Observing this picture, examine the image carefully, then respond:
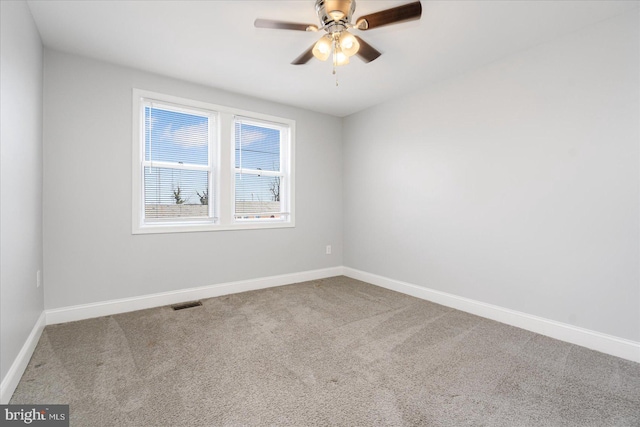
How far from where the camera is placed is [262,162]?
3.96 meters

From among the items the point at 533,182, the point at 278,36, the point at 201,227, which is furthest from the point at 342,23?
the point at 201,227

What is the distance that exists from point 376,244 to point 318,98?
2150mm

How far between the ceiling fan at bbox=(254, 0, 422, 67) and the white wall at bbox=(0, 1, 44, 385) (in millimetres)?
1512

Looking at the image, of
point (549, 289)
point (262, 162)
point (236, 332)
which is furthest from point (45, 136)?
point (549, 289)

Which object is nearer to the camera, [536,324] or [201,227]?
[536,324]

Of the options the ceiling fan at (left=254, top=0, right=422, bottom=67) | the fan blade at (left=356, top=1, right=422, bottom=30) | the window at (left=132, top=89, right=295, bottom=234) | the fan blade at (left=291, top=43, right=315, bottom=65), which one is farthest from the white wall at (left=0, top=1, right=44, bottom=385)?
the fan blade at (left=356, top=1, right=422, bottom=30)

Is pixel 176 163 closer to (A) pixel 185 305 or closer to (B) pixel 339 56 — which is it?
(A) pixel 185 305

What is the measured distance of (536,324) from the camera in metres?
2.53

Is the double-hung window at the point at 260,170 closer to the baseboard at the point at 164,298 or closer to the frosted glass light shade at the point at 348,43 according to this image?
the baseboard at the point at 164,298

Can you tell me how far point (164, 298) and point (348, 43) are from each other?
3.07 metres

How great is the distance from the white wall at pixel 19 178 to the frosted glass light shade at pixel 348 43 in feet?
6.39

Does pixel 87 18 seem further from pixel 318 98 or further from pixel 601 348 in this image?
pixel 601 348

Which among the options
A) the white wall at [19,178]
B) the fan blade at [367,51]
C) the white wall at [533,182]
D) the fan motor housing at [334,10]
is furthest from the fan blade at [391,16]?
the white wall at [19,178]

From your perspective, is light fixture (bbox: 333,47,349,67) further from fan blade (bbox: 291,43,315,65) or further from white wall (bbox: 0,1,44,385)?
white wall (bbox: 0,1,44,385)
